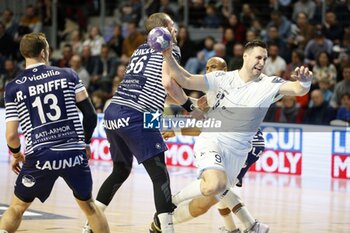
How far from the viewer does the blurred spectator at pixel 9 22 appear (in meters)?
25.6

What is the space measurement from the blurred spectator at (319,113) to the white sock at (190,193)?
858 cm

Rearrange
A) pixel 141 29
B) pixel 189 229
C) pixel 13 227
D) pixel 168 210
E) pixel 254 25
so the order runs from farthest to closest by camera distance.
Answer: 1. pixel 141 29
2. pixel 254 25
3. pixel 189 229
4. pixel 168 210
5. pixel 13 227

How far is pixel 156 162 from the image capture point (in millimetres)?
9258

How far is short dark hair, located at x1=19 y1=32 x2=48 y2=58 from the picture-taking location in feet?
27.2

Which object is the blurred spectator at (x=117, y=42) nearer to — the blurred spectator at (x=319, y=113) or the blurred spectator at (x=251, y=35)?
the blurred spectator at (x=251, y=35)

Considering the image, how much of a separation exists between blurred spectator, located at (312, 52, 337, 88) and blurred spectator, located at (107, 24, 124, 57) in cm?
567

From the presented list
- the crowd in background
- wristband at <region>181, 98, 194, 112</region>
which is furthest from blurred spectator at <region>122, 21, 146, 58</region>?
wristband at <region>181, 98, 194, 112</region>

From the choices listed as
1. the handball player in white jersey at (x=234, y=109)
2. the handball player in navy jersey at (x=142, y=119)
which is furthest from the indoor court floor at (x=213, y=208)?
the handball player in white jersey at (x=234, y=109)

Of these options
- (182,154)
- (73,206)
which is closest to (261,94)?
(73,206)

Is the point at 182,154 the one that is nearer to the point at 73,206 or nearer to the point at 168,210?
the point at 73,206

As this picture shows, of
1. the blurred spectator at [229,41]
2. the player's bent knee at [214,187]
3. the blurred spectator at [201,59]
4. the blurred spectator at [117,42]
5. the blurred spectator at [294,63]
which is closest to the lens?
the player's bent knee at [214,187]

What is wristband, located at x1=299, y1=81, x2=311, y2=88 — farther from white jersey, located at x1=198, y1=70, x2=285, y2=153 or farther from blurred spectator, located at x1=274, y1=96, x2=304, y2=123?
blurred spectator, located at x1=274, y1=96, x2=304, y2=123

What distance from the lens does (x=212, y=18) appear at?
23562 mm

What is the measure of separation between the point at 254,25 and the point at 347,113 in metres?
5.01
